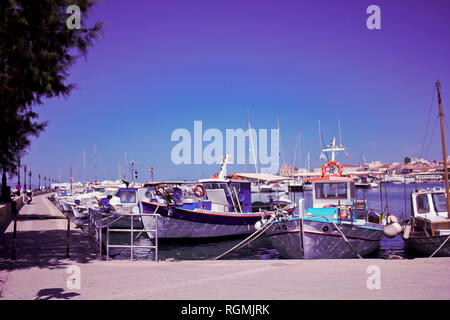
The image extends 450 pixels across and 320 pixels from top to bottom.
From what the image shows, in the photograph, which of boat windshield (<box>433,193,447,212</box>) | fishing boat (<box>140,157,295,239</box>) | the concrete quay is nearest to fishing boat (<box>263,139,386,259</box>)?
the concrete quay

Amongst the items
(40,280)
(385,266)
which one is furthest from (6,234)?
(385,266)

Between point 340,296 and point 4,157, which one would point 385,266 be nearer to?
point 340,296

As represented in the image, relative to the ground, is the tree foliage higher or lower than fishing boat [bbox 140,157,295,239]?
higher

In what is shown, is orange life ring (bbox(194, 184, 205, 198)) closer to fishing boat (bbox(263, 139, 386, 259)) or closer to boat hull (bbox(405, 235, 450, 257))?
fishing boat (bbox(263, 139, 386, 259))

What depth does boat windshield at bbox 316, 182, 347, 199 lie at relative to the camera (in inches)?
707

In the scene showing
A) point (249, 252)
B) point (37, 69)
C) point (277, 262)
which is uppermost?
point (37, 69)

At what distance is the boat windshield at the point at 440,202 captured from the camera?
1948 centimetres

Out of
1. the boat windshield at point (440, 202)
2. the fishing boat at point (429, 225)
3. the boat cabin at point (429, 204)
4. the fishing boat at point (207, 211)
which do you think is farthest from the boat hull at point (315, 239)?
the fishing boat at point (207, 211)

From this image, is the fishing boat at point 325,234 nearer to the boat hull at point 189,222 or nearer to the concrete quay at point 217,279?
the concrete quay at point 217,279

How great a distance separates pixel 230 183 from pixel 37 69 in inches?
690

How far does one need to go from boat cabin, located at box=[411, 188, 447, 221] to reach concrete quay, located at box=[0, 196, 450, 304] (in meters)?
8.79

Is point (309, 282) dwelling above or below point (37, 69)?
below
